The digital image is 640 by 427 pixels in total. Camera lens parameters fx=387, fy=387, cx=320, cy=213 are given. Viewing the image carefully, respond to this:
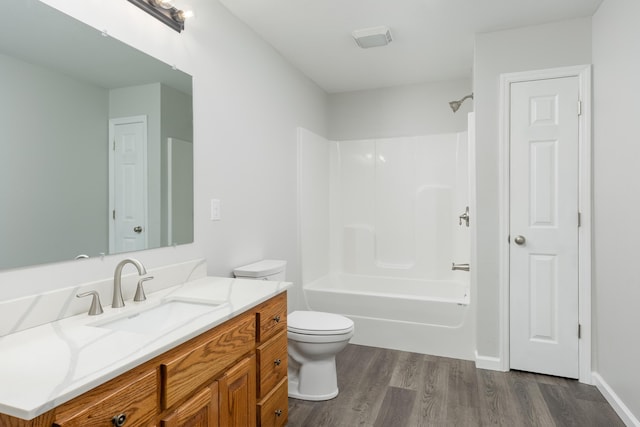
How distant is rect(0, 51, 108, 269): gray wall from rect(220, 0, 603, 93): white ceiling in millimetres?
1266

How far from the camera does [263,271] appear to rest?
246 cm

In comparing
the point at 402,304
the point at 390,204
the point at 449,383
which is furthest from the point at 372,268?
the point at 449,383

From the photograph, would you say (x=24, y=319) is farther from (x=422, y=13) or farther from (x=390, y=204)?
(x=390, y=204)

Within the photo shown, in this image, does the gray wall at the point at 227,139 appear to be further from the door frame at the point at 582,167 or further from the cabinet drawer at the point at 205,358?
the door frame at the point at 582,167

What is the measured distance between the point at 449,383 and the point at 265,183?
188 cm

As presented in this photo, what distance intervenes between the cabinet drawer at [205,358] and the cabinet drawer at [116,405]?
52 millimetres

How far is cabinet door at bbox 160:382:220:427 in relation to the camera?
3.95 ft

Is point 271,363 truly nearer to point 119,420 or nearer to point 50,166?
point 119,420

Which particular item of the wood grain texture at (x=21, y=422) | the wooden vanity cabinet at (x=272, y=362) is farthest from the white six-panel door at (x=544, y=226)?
the wood grain texture at (x=21, y=422)

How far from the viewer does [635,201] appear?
194 centimetres

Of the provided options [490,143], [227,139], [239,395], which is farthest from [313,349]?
[490,143]

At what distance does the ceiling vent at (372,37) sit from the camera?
2680mm

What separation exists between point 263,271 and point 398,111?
7.91 feet

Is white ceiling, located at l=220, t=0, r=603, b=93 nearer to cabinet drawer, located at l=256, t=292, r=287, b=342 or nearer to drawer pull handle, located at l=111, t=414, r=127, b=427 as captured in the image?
cabinet drawer, located at l=256, t=292, r=287, b=342
